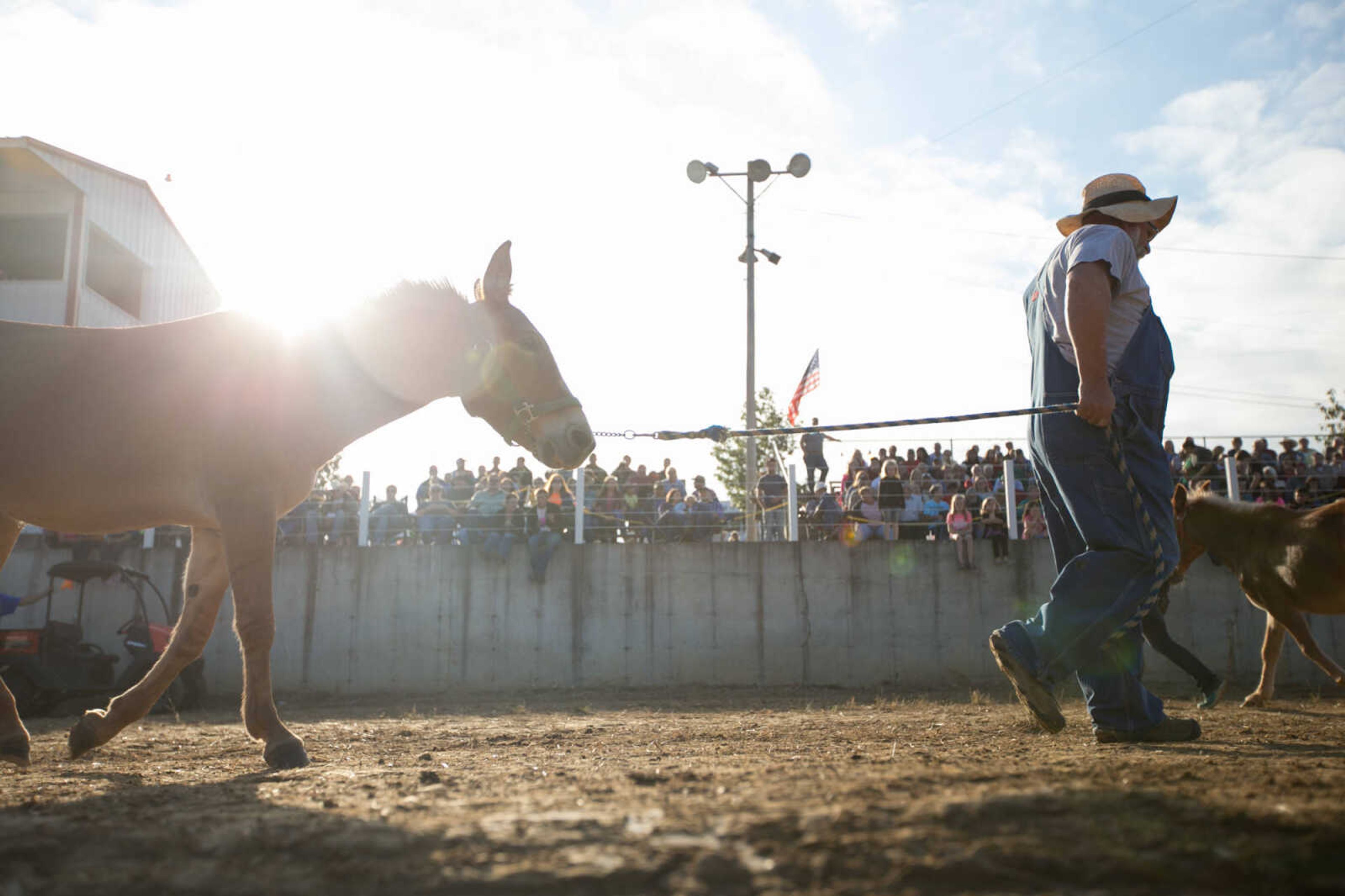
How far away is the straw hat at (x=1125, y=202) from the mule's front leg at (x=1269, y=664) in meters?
6.20

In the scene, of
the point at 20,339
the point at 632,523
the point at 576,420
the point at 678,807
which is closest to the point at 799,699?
the point at 632,523

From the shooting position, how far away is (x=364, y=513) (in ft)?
49.2

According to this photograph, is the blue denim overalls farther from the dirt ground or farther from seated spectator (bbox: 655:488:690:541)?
seated spectator (bbox: 655:488:690:541)

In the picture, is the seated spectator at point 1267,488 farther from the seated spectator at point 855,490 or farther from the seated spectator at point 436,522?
the seated spectator at point 436,522

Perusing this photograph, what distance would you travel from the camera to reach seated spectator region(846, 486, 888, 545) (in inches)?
561

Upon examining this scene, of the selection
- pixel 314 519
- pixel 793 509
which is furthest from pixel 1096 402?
pixel 314 519

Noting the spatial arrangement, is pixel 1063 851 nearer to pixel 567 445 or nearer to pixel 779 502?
pixel 567 445

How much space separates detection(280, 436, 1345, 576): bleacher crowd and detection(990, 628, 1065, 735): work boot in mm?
10476

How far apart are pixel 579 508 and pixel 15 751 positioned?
10.5 m

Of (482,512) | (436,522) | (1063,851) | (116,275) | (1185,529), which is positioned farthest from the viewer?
(116,275)

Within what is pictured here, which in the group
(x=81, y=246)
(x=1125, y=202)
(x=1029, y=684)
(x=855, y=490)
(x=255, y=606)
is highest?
(x=81, y=246)

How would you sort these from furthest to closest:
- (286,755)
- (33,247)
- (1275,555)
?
(33,247) < (1275,555) < (286,755)

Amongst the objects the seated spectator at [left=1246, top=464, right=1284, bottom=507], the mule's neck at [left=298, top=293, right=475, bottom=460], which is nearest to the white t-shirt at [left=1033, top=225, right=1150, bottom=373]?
the mule's neck at [left=298, top=293, right=475, bottom=460]

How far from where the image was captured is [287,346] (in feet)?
14.4
